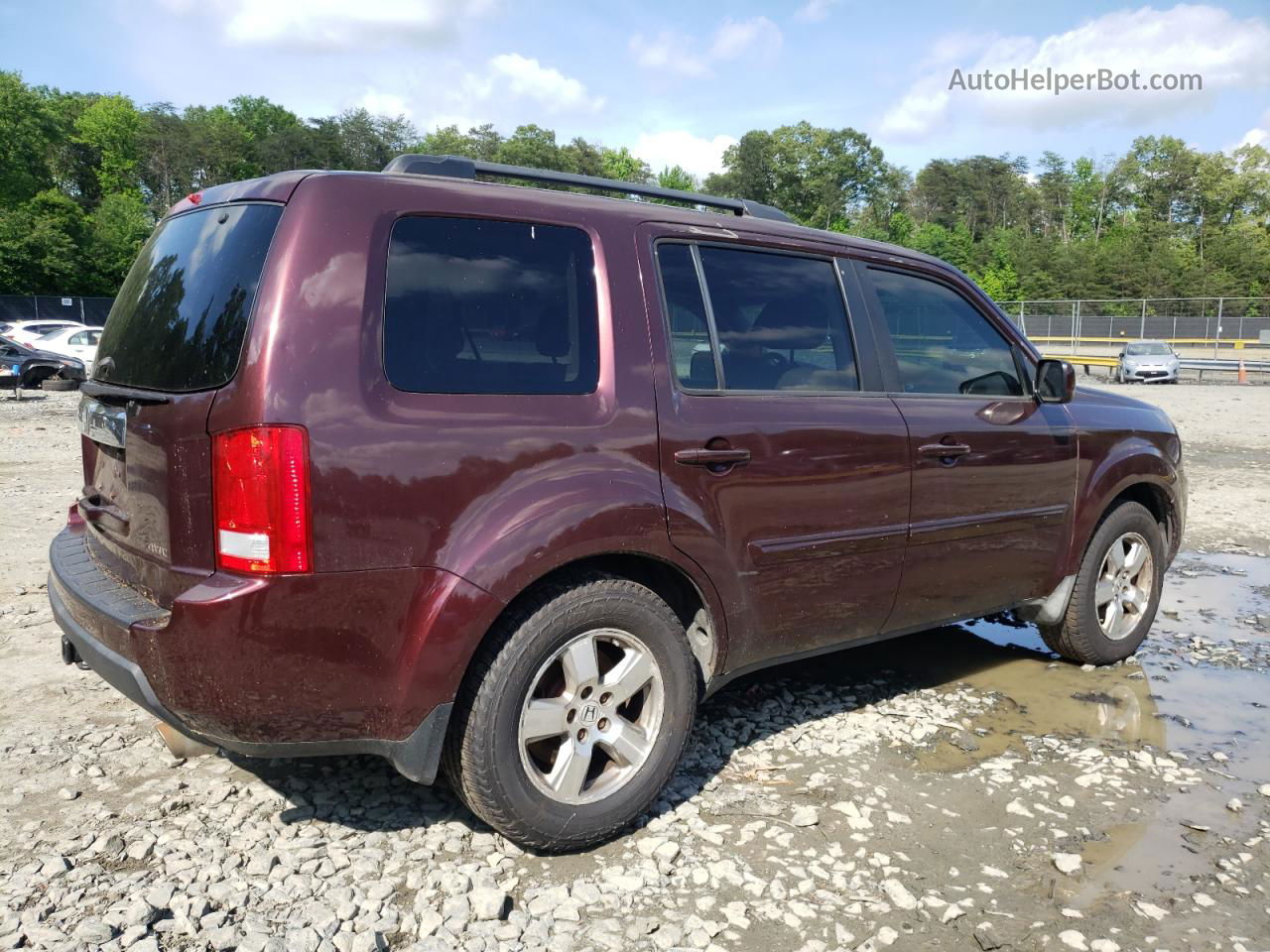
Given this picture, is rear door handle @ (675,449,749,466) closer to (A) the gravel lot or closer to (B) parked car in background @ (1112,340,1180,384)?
(A) the gravel lot


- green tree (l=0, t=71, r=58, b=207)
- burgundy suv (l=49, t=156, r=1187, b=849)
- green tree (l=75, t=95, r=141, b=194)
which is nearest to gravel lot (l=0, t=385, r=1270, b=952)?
burgundy suv (l=49, t=156, r=1187, b=849)

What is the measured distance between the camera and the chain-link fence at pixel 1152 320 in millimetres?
43781

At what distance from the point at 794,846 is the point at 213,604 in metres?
1.89

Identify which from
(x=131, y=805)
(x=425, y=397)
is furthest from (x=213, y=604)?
(x=131, y=805)

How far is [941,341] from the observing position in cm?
455

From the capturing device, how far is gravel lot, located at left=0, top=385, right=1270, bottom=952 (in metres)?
2.88

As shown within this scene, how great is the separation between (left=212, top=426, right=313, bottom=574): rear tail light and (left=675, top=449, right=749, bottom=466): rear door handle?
1190mm

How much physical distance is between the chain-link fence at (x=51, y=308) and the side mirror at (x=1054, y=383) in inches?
2069

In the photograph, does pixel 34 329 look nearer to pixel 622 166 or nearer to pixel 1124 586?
pixel 1124 586

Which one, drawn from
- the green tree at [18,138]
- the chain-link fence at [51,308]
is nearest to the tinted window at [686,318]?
the chain-link fence at [51,308]

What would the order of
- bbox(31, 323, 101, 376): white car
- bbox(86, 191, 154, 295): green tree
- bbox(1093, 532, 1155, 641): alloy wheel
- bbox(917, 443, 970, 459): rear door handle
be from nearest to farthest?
bbox(917, 443, 970, 459): rear door handle → bbox(1093, 532, 1155, 641): alloy wheel → bbox(31, 323, 101, 376): white car → bbox(86, 191, 154, 295): green tree

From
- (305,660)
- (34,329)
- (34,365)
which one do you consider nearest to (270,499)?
(305,660)

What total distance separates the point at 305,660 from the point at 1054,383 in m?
3.43

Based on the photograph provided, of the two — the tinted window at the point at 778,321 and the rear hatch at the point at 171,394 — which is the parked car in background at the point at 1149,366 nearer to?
the tinted window at the point at 778,321
